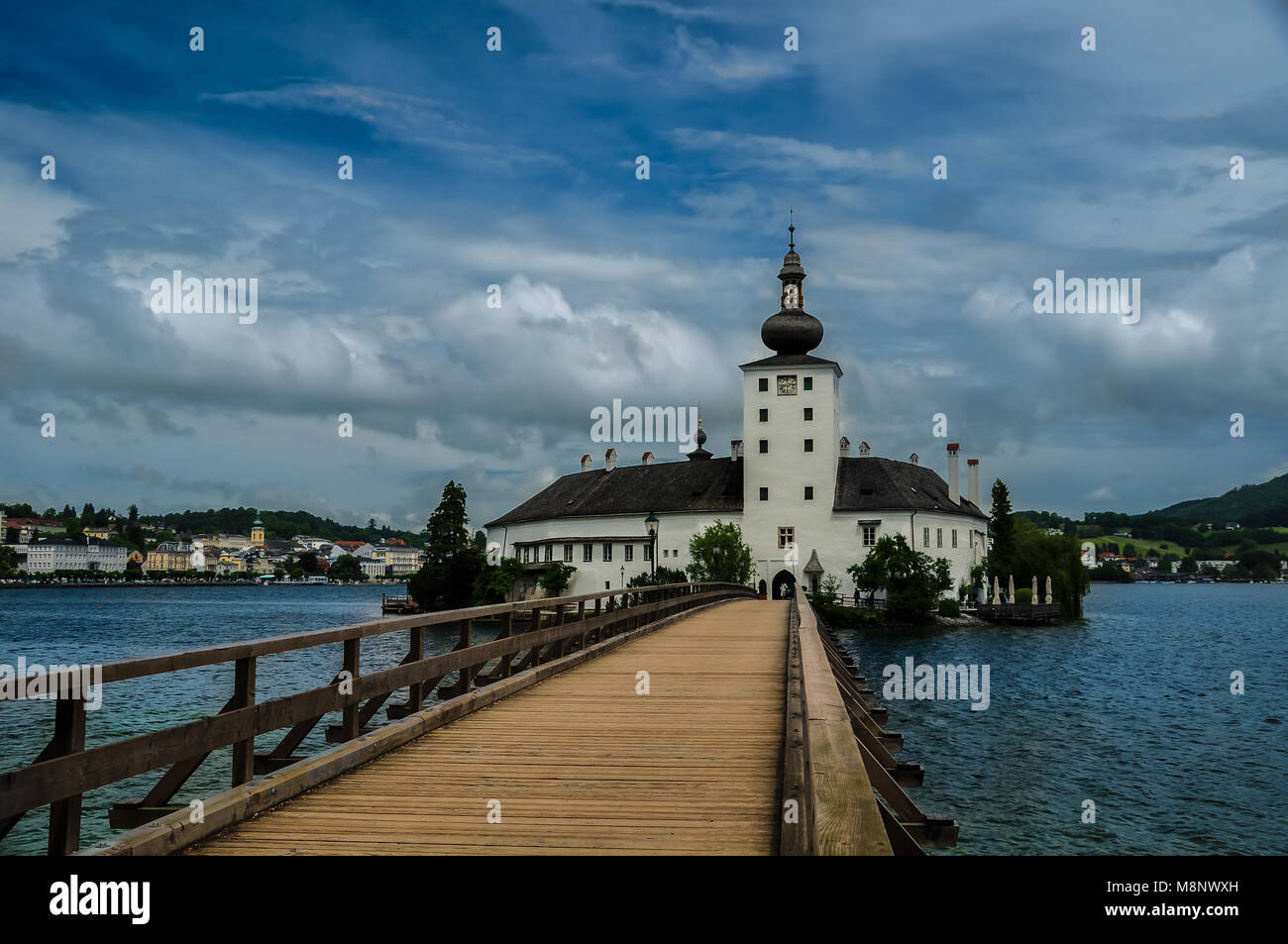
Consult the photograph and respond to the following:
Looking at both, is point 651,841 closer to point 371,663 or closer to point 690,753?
point 690,753

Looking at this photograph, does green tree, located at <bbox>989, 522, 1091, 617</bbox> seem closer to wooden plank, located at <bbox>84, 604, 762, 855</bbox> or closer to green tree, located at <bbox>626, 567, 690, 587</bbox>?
green tree, located at <bbox>626, 567, 690, 587</bbox>

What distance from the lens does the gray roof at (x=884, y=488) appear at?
69.6 m

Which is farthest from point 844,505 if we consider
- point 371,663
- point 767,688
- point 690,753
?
point 690,753

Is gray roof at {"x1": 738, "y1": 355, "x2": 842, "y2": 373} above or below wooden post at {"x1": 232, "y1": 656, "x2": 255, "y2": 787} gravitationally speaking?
above

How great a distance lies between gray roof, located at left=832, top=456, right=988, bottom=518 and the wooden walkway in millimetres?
58568

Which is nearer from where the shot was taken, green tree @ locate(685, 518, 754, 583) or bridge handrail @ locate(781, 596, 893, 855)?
bridge handrail @ locate(781, 596, 893, 855)

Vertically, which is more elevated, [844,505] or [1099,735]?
[844,505]

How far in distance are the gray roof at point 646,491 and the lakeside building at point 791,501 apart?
0.47 ft

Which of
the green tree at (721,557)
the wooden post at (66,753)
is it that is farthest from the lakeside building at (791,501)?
the wooden post at (66,753)

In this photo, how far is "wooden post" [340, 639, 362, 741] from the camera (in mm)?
8172

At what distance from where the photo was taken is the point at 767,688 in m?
13.1

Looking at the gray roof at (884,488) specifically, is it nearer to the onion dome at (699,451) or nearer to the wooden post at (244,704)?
the onion dome at (699,451)

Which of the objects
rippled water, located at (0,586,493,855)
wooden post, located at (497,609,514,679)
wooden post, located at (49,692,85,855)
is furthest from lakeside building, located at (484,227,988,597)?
wooden post, located at (49,692,85,855)
